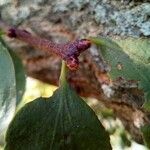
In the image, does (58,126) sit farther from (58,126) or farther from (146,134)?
(146,134)

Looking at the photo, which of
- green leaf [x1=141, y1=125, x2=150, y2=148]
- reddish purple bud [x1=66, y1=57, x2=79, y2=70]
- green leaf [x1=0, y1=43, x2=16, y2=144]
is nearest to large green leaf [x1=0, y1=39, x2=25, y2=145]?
green leaf [x1=0, y1=43, x2=16, y2=144]

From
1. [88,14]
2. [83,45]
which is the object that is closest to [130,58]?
[83,45]

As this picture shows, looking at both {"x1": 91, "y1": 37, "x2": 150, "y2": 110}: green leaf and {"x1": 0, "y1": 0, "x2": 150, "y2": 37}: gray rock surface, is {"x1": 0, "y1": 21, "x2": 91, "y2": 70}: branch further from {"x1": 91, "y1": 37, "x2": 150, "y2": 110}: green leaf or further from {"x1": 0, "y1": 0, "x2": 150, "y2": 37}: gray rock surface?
{"x1": 0, "y1": 0, "x2": 150, "y2": 37}: gray rock surface

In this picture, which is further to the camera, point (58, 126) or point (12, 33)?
point (12, 33)

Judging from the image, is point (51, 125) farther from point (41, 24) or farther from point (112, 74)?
point (41, 24)

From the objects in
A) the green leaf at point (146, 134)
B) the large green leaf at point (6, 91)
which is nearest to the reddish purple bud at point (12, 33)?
the large green leaf at point (6, 91)

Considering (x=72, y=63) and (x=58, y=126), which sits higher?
(x=72, y=63)

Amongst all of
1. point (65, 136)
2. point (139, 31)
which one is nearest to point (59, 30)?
point (139, 31)
